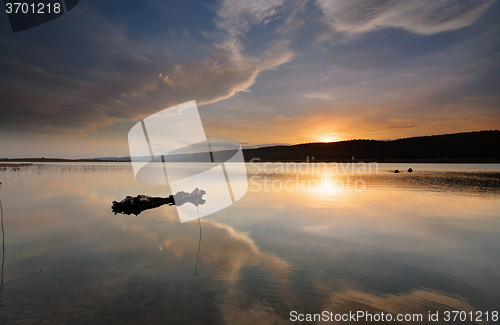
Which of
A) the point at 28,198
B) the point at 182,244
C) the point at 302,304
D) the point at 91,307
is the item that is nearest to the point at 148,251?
the point at 182,244

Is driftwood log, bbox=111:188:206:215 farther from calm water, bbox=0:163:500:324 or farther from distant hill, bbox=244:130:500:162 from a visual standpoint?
distant hill, bbox=244:130:500:162

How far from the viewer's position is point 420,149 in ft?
421

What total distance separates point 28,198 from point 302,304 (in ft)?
77.6

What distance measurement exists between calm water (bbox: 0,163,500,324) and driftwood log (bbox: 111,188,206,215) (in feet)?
5.71

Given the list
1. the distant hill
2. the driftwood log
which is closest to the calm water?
the driftwood log

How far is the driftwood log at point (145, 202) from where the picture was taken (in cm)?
1538

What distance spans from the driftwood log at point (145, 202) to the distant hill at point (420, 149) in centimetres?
13195

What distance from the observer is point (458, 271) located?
696 centimetres

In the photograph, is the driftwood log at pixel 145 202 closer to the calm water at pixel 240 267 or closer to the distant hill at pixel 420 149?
the calm water at pixel 240 267

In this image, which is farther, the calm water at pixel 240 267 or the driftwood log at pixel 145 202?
the driftwood log at pixel 145 202

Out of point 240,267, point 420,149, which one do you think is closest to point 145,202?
point 240,267

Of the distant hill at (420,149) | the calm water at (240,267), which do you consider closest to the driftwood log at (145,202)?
the calm water at (240,267)

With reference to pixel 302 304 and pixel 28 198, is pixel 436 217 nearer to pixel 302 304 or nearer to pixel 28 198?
pixel 302 304

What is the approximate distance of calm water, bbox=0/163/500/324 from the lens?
16.6 feet
